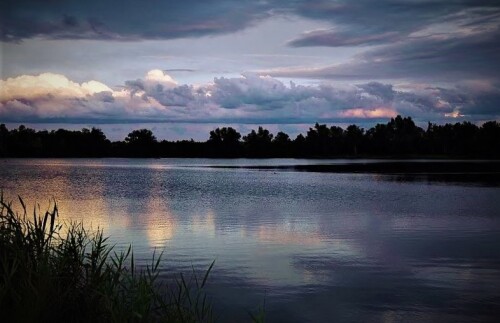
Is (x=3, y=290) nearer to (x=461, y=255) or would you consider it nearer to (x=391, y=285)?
(x=391, y=285)

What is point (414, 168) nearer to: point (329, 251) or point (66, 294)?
point (329, 251)

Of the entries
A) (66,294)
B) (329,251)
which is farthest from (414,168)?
(66,294)

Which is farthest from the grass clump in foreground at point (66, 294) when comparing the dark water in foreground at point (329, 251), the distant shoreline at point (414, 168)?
the distant shoreline at point (414, 168)

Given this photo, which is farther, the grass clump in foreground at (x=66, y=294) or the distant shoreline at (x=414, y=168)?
the distant shoreline at (x=414, y=168)

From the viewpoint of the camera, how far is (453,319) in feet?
42.2

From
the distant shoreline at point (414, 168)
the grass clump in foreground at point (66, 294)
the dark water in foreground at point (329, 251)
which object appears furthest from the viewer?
the distant shoreline at point (414, 168)

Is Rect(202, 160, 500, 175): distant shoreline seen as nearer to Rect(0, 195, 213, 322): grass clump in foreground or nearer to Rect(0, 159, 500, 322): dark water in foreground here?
Rect(0, 159, 500, 322): dark water in foreground

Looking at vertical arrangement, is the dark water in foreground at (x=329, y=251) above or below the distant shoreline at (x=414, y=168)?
below

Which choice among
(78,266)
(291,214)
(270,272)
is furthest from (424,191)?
(78,266)

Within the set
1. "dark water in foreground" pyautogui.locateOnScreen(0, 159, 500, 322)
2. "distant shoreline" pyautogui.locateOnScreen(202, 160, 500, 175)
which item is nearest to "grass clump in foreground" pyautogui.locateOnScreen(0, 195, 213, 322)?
"dark water in foreground" pyautogui.locateOnScreen(0, 159, 500, 322)

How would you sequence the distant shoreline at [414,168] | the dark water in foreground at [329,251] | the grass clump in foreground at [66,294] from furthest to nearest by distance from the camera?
1. the distant shoreline at [414,168]
2. the dark water in foreground at [329,251]
3. the grass clump in foreground at [66,294]

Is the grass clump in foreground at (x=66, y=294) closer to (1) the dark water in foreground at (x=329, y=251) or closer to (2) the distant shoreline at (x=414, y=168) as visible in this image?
(1) the dark water in foreground at (x=329, y=251)

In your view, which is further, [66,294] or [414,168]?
[414,168]

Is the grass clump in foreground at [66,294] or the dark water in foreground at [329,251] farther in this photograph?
the dark water in foreground at [329,251]
